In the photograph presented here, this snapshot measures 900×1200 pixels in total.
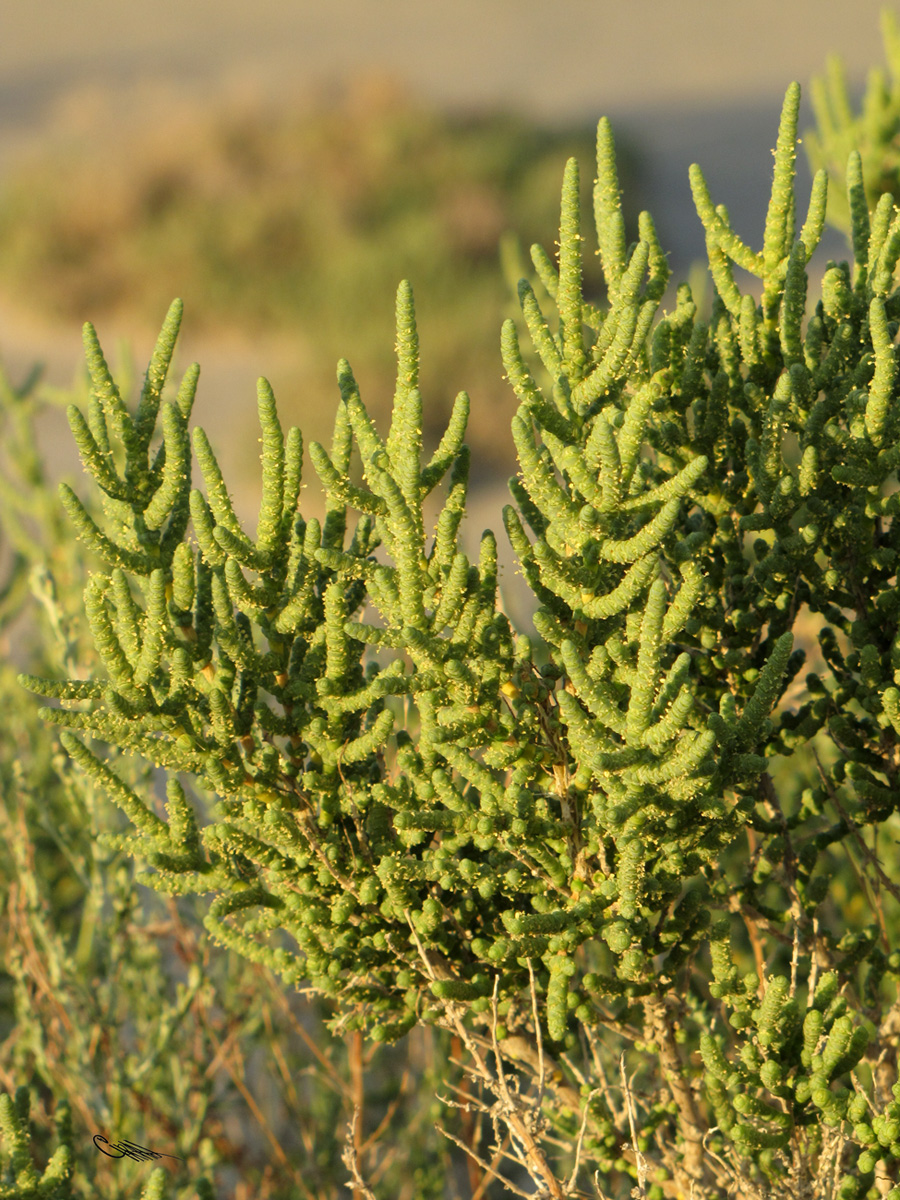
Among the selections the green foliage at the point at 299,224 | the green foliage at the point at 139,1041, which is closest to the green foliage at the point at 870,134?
the green foliage at the point at 139,1041

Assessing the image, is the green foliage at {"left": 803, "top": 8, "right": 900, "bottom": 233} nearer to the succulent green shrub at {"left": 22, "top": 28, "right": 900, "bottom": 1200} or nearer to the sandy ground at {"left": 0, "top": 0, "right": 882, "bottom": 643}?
the succulent green shrub at {"left": 22, "top": 28, "right": 900, "bottom": 1200}

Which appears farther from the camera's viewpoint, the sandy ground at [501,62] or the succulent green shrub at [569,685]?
the sandy ground at [501,62]

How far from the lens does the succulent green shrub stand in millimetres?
1525

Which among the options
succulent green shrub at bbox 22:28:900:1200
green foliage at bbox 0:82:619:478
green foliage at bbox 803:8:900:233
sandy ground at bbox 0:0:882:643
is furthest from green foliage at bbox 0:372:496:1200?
sandy ground at bbox 0:0:882:643

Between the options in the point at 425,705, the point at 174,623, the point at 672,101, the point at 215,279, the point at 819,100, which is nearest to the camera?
the point at 425,705

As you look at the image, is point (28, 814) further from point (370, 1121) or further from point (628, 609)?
point (628, 609)

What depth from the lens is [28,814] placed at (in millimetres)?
3967

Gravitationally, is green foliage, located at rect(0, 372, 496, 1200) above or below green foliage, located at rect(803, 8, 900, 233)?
below

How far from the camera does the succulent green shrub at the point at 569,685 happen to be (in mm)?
1525

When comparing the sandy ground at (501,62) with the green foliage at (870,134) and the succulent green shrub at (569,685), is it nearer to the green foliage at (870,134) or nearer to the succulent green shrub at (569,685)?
the green foliage at (870,134)

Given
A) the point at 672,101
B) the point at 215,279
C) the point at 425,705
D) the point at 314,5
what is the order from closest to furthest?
1. the point at 425,705
2. the point at 215,279
3. the point at 672,101
4. the point at 314,5

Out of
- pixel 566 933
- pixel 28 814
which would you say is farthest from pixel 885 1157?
pixel 28 814

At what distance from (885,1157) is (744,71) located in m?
33.9

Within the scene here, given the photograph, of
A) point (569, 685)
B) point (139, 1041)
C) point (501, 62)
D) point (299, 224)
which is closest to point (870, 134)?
point (569, 685)
